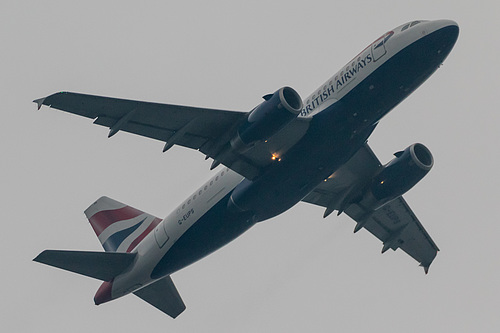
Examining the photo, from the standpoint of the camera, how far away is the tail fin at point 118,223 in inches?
1665

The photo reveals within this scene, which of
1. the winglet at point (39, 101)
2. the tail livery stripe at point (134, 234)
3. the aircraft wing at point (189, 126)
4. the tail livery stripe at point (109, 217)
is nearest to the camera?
the winglet at point (39, 101)

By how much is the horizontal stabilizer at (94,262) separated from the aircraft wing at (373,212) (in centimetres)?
930

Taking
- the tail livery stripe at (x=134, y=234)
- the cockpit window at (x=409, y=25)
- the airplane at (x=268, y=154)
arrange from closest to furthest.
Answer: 1. the airplane at (x=268, y=154)
2. the cockpit window at (x=409, y=25)
3. the tail livery stripe at (x=134, y=234)

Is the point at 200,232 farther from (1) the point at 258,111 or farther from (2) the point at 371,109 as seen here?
(2) the point at 371,109

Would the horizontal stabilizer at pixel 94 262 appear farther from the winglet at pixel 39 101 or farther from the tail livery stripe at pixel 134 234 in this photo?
the winglet at pixel 39 101

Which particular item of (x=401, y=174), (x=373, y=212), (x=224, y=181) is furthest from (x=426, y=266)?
(x=224, y=181)

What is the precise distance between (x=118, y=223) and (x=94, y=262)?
4733mm

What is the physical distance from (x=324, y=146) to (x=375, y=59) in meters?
3.95

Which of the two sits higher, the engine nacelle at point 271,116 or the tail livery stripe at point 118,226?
the engine nacelle at point 271,116

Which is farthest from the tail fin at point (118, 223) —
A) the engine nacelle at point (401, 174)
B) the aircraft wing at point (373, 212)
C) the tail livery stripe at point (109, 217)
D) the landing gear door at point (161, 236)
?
the engine nacelle at point (401, 174)

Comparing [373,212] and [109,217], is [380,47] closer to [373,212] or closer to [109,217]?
[373,212]

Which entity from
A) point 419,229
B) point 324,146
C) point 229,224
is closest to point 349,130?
point 324,146

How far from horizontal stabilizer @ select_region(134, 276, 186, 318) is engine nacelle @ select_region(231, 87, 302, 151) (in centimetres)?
1001

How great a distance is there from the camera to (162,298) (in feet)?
136
